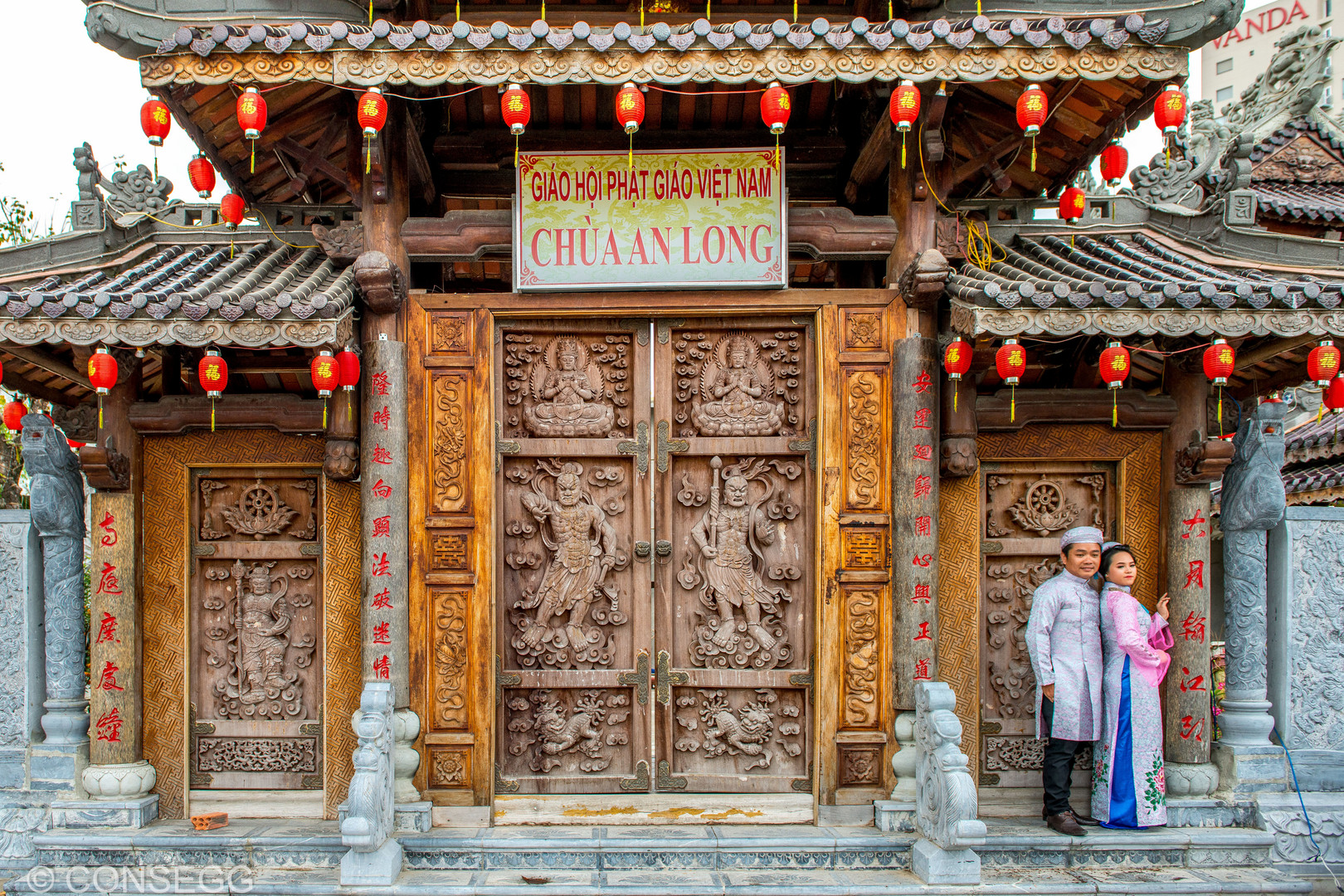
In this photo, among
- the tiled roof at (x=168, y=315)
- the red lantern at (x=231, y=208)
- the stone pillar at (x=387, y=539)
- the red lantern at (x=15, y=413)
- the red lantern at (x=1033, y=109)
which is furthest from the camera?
the red lantern at (x=231, y=208)

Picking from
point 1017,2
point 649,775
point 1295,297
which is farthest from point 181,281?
point 1295,297

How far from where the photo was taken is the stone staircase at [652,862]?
5098 mm

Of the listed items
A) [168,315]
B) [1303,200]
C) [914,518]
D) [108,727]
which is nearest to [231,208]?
[168,315]

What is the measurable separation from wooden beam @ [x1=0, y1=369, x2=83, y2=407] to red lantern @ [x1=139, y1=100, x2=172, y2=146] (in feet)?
6.30

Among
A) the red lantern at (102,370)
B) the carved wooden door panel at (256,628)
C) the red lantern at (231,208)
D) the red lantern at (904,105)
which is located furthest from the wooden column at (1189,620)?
the red lantern at (102,370)

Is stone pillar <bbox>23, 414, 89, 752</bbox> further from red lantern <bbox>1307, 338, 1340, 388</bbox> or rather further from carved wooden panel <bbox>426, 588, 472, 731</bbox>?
red lantern <bbox>1307, 338, 1340, 388</bbox>

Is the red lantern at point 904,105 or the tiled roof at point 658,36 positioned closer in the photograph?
the tiled roof at point 658,36

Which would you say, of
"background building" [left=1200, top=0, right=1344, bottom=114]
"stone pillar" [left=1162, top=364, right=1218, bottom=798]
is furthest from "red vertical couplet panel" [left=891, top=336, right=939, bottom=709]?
"background building" [left=1200, top=0, right=1344, bottom=114]

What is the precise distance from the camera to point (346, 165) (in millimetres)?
5945

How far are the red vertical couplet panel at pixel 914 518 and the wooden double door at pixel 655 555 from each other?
1.82 feet

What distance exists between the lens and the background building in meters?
34.4

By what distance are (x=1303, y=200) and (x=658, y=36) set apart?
10095 millimetres

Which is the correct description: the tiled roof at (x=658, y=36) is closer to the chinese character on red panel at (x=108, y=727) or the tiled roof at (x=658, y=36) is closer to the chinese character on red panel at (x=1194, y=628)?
the chinese character on red panel at (x=1194, y=628)

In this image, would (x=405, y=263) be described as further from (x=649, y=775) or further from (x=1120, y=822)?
(x=1120, y=822)
